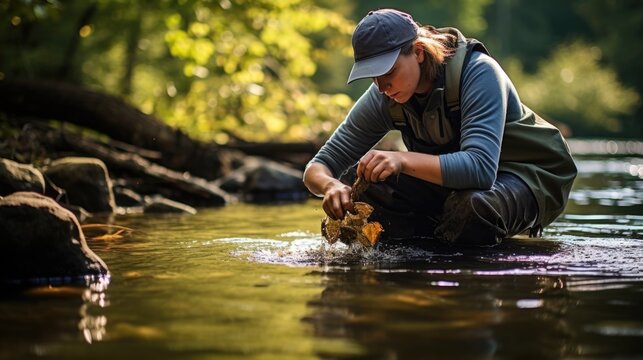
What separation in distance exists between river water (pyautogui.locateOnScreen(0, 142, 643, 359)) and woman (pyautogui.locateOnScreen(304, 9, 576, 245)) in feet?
0.83

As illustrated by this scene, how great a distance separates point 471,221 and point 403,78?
2.80 ft

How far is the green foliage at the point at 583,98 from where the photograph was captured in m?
52.4

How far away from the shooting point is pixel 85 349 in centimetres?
281

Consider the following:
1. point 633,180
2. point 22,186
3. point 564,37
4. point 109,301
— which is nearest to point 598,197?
point 633,180

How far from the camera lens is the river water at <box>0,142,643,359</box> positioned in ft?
9.37

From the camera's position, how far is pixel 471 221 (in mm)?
5020

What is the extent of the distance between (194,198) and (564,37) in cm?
6986

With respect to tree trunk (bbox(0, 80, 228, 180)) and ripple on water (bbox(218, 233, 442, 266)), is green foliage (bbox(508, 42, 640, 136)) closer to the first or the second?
tree trunk (bbox(0, 80, 228, 180))

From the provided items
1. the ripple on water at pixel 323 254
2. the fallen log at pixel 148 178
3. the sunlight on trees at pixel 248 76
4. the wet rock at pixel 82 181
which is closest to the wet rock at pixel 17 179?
the wet rock at pixel 82 181

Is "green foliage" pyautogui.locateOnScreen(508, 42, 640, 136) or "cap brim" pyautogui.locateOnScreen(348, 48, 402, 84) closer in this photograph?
"cap brim" pyautogui.locateOnScreen(348, 48, 402, 84)

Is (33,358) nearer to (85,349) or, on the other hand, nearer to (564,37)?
(85,349)

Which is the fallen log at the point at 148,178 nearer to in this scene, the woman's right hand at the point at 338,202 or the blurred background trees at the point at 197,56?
the blurred background trees at the point at 197,56

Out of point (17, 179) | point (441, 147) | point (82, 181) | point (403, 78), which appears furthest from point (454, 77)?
point (82, 181)

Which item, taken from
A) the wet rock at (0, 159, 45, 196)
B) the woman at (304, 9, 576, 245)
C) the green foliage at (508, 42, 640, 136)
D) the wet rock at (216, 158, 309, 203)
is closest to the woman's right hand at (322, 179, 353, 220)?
the woman at (304, 9, 576, 245)
